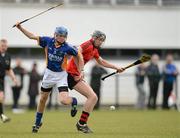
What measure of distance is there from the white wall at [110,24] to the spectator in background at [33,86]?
517 cm

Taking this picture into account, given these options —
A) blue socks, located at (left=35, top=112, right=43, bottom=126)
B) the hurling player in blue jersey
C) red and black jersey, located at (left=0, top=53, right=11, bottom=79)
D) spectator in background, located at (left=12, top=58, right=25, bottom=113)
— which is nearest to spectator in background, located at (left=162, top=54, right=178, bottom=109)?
spectator in background, located at (left=12, top=58, right=25, bottom=113)

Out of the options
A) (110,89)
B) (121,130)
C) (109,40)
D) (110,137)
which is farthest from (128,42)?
(110,137)

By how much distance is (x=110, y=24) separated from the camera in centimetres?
3788

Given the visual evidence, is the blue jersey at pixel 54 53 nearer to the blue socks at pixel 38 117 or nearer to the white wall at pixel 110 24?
the blue socks at pixel 38 117

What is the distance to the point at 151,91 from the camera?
3216 centimetres


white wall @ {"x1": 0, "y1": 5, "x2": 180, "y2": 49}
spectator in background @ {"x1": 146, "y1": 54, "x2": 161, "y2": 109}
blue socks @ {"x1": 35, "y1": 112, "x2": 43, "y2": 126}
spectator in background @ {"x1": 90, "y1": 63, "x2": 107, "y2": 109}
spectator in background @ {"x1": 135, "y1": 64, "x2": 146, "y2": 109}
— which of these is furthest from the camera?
white wall @ {"x1": 0, "y1": 5, "x2": 180, "y2": 49}

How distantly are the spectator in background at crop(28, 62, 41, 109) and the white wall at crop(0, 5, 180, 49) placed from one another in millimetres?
5170

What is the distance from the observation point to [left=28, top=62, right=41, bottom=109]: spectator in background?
31984mm

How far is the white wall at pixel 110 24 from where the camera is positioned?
37.0 metres

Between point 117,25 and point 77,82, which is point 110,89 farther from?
point 77,82

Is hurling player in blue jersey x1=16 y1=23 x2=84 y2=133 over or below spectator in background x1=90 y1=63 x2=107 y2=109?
over

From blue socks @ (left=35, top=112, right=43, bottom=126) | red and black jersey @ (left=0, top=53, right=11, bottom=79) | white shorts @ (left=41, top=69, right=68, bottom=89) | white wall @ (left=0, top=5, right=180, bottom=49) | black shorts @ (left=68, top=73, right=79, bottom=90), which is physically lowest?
white wall @ (left=0, top=5, right=180, bottom=49)

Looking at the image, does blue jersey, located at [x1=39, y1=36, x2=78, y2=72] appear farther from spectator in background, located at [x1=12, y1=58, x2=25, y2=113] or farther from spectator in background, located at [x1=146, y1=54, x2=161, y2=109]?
spectator in background, located at [x1=146, y1=54, x2=161, y2=109]

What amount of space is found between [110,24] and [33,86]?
23.8 feet
